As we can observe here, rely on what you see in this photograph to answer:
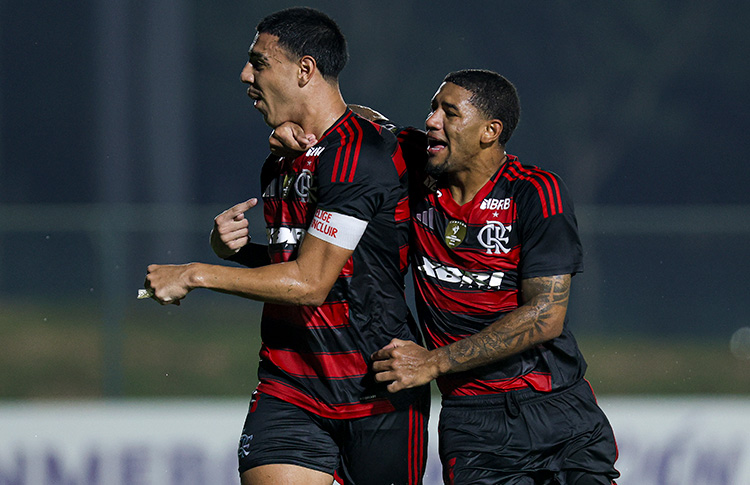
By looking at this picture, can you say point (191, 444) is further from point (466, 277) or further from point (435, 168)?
point (435, 168)

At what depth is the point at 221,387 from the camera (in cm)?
949

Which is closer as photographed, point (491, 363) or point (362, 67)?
point (491, 363)

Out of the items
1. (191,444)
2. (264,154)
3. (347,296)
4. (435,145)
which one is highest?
(435,145)

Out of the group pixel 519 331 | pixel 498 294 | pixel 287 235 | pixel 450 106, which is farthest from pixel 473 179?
pixel 287 235

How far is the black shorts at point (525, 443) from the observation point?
12.3 ft

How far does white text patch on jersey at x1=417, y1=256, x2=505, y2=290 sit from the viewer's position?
377 cm

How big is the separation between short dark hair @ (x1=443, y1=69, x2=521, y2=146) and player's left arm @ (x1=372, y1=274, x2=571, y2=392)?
594mm

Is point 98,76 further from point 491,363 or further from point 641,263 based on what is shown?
point 491,363

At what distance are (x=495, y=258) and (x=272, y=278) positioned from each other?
0.85 m

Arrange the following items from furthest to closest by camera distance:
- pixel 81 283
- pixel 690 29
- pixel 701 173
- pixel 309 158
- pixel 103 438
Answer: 1. pixel 690 29
2. pixel 701 173
3. pixel 81 283
4. pixel 103 438
5. pixel 309 158

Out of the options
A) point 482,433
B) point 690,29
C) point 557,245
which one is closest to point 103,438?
point 482,433

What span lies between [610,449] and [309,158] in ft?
4.97

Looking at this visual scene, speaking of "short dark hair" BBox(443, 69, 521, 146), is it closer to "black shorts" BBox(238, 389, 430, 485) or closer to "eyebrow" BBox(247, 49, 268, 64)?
"eyebrow" BBox(247, 49, 268, 64)

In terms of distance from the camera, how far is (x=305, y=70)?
3682 millimetres
